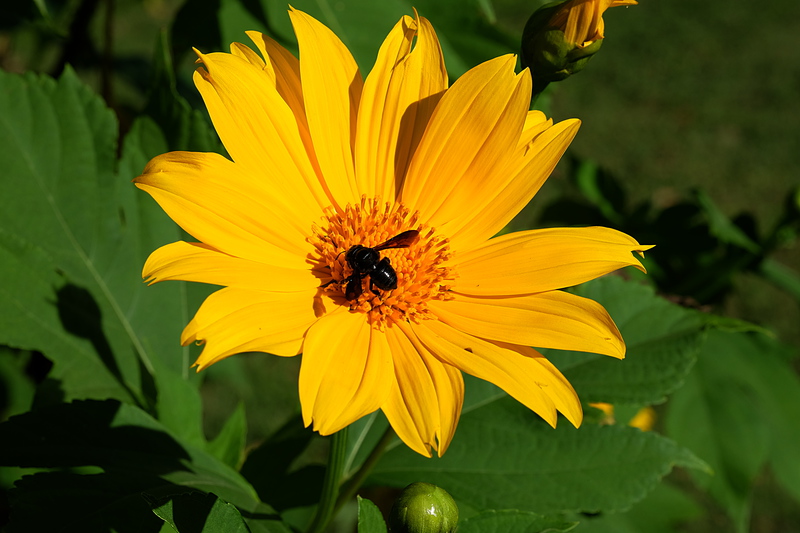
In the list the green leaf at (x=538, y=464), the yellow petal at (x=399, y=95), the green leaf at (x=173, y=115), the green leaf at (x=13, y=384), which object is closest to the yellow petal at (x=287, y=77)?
the yellow petal at (x=399, y=95)

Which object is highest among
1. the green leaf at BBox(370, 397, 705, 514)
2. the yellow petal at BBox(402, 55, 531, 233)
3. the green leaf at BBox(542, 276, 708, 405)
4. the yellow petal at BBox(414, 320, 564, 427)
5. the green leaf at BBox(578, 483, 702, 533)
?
the yellow petal at BBox(402, 55, 531, 233)

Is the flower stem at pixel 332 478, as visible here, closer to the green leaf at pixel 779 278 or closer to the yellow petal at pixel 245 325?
the yellow petal at pixel 245 325

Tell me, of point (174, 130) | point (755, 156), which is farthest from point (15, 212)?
point (755, 156)

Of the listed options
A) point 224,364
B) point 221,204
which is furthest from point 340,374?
point 224,364

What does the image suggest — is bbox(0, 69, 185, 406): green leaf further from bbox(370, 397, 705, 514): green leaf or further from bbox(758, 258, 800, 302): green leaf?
bbox(758, 258, 800, 302): green leaf

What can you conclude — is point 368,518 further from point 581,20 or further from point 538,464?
point 581,20

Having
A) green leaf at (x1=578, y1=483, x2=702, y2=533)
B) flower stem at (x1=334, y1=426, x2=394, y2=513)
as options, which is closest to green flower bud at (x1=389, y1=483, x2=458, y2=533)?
flower stem at (x1=334, y1=426, x2=394, y2=513)

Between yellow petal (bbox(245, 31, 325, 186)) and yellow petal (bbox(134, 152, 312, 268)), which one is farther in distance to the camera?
yellow petal (bbox(245, 31, 325, 186))
